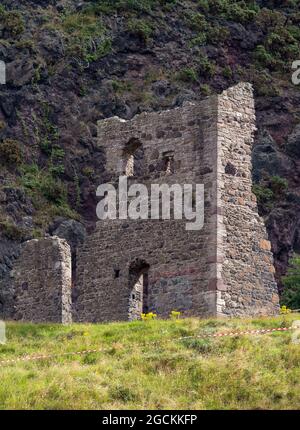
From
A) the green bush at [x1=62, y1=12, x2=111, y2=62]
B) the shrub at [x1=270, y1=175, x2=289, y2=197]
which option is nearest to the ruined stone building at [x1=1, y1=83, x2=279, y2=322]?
the shrub at [x1=270, y1=175, x2=289, y2=197]

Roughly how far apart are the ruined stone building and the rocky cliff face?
22.0m

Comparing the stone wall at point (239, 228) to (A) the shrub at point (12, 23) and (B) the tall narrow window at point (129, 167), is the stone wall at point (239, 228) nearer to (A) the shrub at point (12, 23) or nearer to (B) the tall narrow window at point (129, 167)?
(B) the tall narrow window at point (129, 167)

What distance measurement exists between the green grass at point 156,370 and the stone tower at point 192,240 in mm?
3211

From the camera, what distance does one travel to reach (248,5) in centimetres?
8844

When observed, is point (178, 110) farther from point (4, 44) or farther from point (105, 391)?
point (4, 44)

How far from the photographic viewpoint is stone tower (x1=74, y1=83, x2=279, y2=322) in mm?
47594

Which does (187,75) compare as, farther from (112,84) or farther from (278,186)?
(278,186)

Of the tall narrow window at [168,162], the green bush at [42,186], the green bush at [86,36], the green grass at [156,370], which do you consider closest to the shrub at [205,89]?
the green bush at [86,36]

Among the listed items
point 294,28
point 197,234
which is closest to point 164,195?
point 197,234

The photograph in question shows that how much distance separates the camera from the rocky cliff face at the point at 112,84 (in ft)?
251

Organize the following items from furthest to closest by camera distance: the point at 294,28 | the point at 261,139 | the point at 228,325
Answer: the point at 294,28
the point at 261,139
the point at 228,325

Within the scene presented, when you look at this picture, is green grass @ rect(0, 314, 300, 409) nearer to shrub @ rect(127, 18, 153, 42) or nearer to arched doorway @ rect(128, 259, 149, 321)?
arched doorway @ rect(128, 259, 149, 321)

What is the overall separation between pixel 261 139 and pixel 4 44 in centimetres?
1229

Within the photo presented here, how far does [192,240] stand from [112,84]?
3444cm
